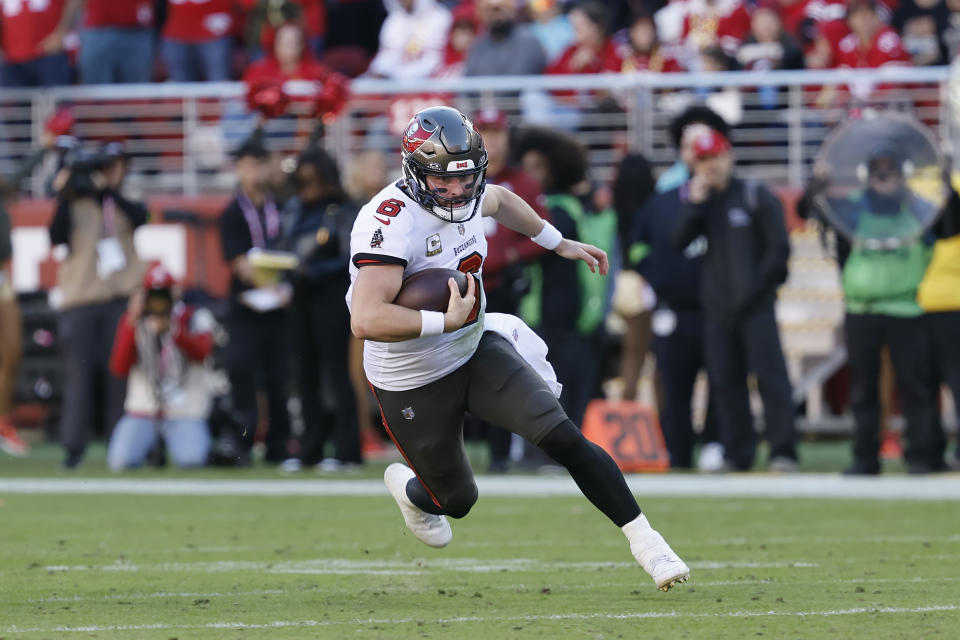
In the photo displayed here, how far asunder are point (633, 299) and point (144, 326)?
3751 mm

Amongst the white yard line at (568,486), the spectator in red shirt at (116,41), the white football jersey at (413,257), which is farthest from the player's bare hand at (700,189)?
the spectator in red shirt at (116,41)

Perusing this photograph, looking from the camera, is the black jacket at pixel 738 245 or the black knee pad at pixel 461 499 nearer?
the black knee pad at pixel 461 499

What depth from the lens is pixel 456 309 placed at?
595 centimetres

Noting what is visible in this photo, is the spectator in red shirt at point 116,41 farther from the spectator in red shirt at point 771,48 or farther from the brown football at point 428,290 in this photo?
the brown football at point 428,290

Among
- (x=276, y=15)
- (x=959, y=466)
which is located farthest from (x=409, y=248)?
(x=276, y=15)

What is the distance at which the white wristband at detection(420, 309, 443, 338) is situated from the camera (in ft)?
19.3

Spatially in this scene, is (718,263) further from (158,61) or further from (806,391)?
(158,61)

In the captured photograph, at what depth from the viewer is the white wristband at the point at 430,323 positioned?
589 centimetres

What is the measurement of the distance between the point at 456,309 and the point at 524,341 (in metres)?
0.76

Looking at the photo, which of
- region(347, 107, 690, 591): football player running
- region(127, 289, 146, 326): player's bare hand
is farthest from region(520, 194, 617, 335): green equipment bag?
region(347, 107, 690, 591): football player running

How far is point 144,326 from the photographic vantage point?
12.7 metres

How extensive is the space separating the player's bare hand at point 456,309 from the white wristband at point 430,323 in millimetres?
18

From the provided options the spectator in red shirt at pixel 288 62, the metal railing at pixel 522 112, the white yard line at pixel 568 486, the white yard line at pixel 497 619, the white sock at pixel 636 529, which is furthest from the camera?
the spectator in red shirt at pixel 288 62

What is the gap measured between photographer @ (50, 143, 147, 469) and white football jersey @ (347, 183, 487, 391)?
21.6ft
